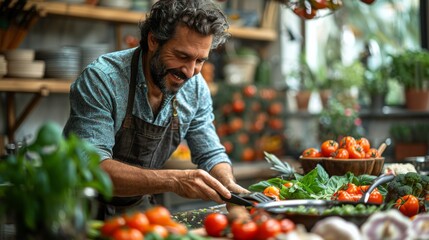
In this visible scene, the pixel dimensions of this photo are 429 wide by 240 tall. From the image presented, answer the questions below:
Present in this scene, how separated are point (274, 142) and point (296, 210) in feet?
16.7

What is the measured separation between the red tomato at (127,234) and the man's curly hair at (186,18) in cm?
144

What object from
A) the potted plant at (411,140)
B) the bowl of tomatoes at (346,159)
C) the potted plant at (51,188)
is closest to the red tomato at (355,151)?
the bowl of tomatoes at (346,159)

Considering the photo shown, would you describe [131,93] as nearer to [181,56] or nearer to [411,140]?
[181,56]

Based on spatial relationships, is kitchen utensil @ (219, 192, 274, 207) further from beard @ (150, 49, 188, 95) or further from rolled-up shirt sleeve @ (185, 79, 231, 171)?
rolled-up shirt sleeve @ (185, 79, 231, 171)

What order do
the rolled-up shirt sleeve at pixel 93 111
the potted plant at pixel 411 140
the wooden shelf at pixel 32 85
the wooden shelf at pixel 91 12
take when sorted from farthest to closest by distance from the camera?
the potted plant at pixel 411 140, the wooden shelf at pixel 91 12, the wooden shelf at pixel 32 85, the rolled-up shirt sleeve at pixel 93 111

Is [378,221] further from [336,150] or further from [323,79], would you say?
[323,79]

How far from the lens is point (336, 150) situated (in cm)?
344

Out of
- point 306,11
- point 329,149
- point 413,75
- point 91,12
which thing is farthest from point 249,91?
point 329,149

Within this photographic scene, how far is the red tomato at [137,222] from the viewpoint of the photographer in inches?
73.5

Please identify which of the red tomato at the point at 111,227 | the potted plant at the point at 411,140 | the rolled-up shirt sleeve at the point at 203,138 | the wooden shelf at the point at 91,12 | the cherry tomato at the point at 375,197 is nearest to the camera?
the red tomato at the point at 111,227

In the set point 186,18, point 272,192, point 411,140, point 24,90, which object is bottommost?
point 411,140

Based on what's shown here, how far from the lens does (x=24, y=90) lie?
5.16 m

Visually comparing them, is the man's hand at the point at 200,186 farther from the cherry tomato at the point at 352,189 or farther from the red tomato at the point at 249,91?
the red tomato at the point at 249,91

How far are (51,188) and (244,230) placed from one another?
60 centimetres
